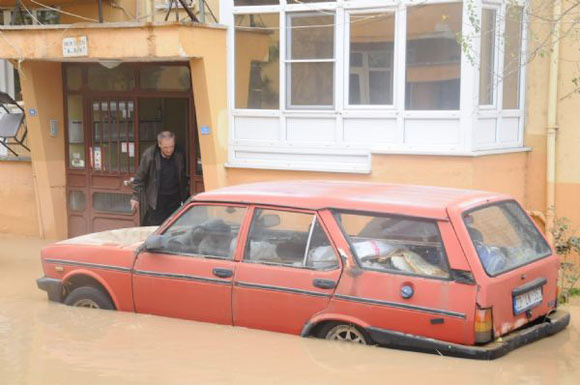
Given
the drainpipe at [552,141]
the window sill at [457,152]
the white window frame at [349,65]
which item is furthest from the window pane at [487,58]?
the white window frame at [349,65]

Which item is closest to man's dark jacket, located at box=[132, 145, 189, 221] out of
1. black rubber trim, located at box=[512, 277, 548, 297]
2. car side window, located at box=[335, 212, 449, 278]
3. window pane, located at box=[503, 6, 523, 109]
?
window pane, located at box=[503, 6, 523, 109]

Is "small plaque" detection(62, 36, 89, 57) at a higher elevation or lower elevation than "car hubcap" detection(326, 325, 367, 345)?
higher

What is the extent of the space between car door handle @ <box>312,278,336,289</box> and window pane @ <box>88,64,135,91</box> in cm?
711

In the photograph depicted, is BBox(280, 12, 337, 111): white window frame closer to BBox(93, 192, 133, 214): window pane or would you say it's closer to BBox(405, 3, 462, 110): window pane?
BBox(405, 3, 462, 110): window pane

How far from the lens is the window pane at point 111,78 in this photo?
41.4 feet

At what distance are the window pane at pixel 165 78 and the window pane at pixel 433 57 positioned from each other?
11.4ft

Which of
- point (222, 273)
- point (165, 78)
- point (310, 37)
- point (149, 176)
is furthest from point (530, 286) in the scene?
point (165, 78)

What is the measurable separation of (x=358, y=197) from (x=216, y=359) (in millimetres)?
1667

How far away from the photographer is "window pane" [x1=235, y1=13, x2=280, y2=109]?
37.4ft

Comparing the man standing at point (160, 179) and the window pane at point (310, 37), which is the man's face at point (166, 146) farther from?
the window pane at point (310, 37)

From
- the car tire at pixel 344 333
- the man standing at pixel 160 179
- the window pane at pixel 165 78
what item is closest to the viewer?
the car tire at pixel 344 333

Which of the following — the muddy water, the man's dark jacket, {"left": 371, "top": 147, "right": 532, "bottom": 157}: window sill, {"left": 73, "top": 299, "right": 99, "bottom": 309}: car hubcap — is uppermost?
{"left": 371, "top": 147, "right": 532, "bottom": 157}: window sill

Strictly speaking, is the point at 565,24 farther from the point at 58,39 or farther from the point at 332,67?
the point at 58,39

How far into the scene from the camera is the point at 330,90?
11031 millimetres
